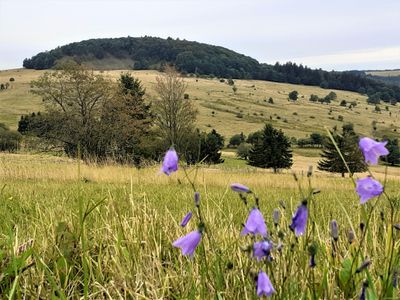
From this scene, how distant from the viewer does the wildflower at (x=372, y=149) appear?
1244 mm

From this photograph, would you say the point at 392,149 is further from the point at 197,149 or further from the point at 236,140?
the point at 236,140

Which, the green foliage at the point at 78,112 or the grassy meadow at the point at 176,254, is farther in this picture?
the green foliage at the point at 78,112

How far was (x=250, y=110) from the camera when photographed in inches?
6132

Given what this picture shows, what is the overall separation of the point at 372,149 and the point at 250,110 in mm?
156108

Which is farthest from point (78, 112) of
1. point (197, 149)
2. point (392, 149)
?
point (392, 149)

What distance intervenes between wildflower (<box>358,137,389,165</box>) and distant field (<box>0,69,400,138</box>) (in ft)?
358

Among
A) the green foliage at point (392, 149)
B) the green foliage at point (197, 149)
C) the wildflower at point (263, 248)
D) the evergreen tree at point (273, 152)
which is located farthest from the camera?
the evergreen tree at point (273, 152)

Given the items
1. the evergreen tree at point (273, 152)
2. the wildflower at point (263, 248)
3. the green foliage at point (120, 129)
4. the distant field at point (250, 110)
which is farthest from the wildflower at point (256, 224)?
the distant field at point (250, 110)

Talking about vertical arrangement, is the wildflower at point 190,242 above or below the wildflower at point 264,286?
above

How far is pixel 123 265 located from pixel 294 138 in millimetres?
121084

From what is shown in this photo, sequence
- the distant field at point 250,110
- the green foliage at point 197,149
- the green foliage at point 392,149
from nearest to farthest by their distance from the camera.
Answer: the green foliage at point 392,149 < the green foliage at point 197,149 < the distant field at point 250,110

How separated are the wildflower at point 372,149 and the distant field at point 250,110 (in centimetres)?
10906

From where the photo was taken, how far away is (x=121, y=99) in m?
42.3

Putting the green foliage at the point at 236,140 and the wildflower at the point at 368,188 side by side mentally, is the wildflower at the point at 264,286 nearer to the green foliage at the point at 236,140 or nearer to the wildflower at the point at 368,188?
the wildflower at the point at 368,188
